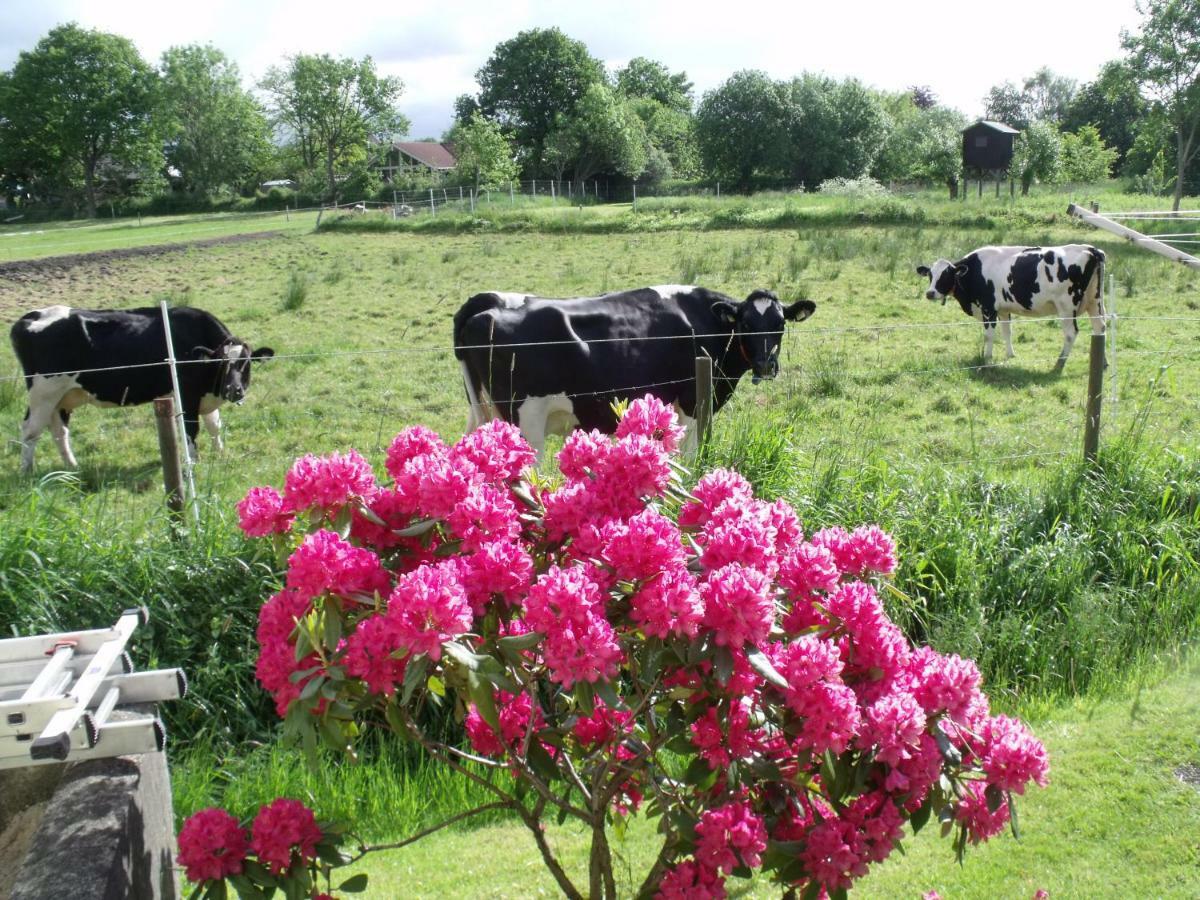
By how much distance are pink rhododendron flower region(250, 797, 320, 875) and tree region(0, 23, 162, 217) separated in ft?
223

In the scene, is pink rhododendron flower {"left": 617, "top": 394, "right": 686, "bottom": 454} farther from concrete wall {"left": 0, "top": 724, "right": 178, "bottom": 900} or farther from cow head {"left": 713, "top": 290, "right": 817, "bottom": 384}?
cow head {"left": 713, "top": 290, "right": 817, "bottom": 384}

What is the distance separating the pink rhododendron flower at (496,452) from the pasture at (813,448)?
3.15ft

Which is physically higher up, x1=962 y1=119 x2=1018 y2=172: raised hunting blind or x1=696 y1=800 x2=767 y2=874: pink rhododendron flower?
x1=962 y1=119 x2=1018 y2=172: raised hunting blind

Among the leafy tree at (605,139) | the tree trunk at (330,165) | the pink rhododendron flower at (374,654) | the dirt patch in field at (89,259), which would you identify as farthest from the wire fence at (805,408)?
the tree trunk at (330,165)

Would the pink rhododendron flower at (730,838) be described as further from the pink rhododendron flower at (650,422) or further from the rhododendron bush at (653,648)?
the pink rhododendron flower at (650,422)

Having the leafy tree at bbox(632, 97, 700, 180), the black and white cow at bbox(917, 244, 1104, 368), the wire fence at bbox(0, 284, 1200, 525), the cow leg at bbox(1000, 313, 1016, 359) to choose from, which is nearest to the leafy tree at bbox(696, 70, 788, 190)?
the leafy tree at bbox(632, 97, 700, 180)

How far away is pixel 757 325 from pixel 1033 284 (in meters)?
6.70

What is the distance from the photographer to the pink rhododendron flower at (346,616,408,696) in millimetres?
1936

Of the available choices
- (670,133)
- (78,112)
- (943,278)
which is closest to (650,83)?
(670,133)

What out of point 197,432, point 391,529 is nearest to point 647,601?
point 391,529

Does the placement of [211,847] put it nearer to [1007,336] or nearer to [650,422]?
[650,422]

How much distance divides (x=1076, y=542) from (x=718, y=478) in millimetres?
3801

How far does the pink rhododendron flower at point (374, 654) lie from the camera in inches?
76.2

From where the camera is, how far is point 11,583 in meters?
4.44
